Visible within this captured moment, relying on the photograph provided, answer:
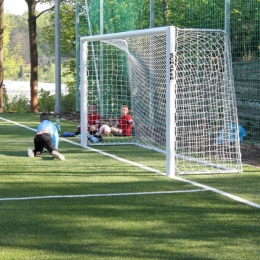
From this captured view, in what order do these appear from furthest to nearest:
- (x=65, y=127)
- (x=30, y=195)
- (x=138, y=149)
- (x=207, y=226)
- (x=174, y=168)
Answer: (x=65, y=127) → (x=138, y=149) → (x=174, y=168) → (x=30, y=195) → (x=207, y=226)

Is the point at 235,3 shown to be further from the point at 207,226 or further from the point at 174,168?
the point at 207,226

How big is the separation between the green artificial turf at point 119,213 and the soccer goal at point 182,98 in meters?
0.58

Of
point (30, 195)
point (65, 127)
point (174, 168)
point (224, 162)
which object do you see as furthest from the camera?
point (65, 127)

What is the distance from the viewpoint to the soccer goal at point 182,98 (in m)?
11.1

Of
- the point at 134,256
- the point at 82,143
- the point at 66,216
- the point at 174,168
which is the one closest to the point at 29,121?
the point at 82,143

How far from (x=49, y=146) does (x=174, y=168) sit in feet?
9.08

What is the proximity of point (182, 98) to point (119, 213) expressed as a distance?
4605 millimetres

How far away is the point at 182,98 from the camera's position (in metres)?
12.1

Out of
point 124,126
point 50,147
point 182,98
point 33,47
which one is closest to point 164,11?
point 124,126

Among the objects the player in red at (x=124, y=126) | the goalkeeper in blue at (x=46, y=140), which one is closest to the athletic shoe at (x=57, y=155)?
the goalkeeper in blue at (x=46, y=140)

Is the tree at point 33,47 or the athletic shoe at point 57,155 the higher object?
the tree at point 33,47

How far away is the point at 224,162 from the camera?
12.0 metres

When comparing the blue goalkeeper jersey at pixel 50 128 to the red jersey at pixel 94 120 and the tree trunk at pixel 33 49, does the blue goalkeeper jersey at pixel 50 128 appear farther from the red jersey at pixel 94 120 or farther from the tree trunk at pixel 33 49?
the tree trunk at pixel 33 49

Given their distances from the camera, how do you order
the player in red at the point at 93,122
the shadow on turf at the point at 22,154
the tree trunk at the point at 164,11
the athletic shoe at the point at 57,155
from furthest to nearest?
the tree trunk at the point at 164,11 < the player in red at the point at 93,122 < the shadow on turf at the point at 22,154 < the athletic shoe at the point at 57,155
